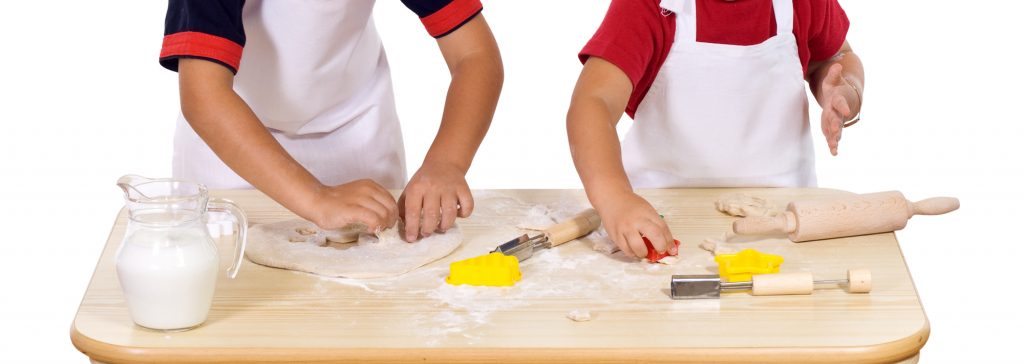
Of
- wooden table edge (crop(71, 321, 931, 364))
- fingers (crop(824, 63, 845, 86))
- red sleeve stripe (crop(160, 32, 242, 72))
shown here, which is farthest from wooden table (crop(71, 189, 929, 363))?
fingers (crop(824, 63, 845, 86))

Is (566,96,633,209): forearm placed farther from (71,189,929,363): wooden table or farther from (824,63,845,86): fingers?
(824,63,845,86): fingers

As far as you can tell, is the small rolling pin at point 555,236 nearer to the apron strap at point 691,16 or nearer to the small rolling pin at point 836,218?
the small rolling pin at point 836,218

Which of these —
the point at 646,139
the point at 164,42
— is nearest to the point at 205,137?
the point at 164,42

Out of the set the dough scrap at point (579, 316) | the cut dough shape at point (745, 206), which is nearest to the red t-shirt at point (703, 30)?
the cut dough shape at point (745, 206)

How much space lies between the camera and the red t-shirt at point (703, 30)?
2104mm

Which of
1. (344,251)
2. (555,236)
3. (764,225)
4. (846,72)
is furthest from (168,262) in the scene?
(846,72)

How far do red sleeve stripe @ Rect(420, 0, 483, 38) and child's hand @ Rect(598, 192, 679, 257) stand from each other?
17.5 inches

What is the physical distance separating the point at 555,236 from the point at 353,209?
284mm

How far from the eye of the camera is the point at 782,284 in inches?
64.6

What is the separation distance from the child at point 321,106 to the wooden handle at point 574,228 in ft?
0.43

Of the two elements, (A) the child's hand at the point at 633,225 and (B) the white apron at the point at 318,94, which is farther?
(B) the white apron at the point at 318,94

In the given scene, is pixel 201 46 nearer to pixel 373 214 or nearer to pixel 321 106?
pixel 373 214

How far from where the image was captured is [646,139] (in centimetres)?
233

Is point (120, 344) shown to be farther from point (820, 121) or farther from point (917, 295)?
point (820, 121)
